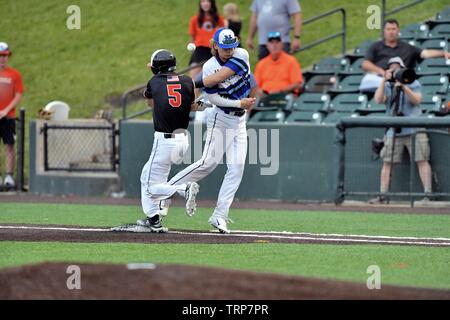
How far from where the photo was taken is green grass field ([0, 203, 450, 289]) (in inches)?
368

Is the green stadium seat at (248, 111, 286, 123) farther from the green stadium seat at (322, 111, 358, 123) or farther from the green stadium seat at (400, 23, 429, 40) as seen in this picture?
the green stadium seat at (400, 23, 429, 40)

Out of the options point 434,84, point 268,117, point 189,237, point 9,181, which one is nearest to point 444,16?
point 434,84

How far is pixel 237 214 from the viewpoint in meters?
15.8

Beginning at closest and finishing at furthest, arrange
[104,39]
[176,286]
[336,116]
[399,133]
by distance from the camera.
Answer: [176,286], [399,133], [336,116], [104,39]

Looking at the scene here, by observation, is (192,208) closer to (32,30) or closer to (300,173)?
(300,173)

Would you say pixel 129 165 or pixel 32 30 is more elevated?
pixel 32 30

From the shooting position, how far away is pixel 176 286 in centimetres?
759

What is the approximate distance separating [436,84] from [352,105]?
1.44 m

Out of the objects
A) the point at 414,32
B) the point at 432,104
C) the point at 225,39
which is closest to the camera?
the point at 225,39

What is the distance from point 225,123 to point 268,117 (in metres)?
6.75

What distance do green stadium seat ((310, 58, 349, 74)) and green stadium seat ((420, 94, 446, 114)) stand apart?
2.68 m

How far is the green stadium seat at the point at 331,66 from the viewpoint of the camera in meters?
20.8

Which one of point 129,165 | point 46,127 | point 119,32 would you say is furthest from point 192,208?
point 119,32

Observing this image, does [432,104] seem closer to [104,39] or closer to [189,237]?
[189,237]
